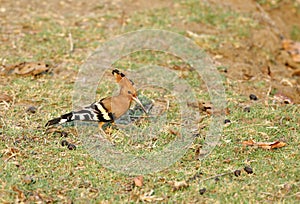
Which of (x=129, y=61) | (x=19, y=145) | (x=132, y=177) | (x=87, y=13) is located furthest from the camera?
(x=87, y=13)

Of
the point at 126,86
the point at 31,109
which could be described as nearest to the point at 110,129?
the point at 126,86

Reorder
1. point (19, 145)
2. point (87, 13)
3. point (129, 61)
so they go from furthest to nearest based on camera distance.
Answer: point (87, 13), point (129, 61), point (19, 145)

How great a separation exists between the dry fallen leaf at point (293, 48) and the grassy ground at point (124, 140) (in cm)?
58

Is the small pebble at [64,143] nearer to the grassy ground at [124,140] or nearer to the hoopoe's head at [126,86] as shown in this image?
the grassy ground at [124,140]

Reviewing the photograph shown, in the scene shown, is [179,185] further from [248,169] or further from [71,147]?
[71,147]

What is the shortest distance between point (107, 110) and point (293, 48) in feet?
14.1

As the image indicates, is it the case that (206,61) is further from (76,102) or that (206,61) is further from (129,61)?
(76,102)

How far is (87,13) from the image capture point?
8.78 m

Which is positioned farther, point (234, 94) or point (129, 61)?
point (129, 61)

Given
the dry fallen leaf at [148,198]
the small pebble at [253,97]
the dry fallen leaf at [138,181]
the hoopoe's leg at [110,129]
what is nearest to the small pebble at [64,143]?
the hoopoe's leg at [110,129]

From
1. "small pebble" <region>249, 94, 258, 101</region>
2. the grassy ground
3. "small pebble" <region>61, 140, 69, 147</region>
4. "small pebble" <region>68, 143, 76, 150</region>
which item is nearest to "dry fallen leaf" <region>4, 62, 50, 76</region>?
the grassy ground

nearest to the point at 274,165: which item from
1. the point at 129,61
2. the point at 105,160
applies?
the point at 105,160

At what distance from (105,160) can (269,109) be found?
223cm

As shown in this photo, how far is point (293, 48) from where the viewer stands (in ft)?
27.9
